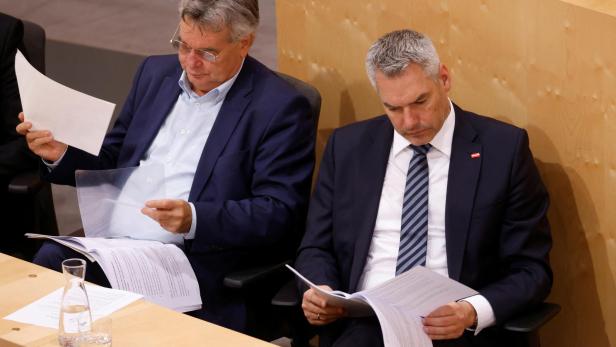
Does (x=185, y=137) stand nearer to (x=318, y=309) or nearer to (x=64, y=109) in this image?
(x=64, y=109)

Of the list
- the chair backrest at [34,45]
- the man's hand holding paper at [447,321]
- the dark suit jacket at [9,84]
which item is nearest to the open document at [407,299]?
the man's hand holding paper at [447,321]

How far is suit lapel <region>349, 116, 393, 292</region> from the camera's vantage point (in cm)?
385

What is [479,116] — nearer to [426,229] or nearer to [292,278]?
[426,229]

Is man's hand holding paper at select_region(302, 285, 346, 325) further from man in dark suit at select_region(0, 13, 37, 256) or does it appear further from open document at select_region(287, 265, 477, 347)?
man in dark suit at select_region(0, 13, 37, 256)

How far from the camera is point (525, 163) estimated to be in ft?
12.2

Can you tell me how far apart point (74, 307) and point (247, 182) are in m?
1.26

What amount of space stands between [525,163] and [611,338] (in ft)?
2.38

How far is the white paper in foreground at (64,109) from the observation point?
158 inches

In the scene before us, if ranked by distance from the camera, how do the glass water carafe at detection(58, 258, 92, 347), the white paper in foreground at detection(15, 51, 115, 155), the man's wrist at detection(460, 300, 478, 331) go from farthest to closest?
the white paper in foreground at detection(15, 51, 115, 155), the man's wrist at detection(460, 300, 478, 331), the glass water carafe at detection(58, 258, 92, 347)

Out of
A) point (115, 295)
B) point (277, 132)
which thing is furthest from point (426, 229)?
point (115, 295)

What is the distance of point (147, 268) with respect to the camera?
3.97 m

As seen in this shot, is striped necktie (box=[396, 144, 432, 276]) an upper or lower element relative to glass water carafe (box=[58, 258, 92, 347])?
upper

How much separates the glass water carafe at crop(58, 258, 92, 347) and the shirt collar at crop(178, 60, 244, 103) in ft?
4.37

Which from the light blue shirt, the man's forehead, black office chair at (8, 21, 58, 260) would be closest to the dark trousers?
the light blue shirt
